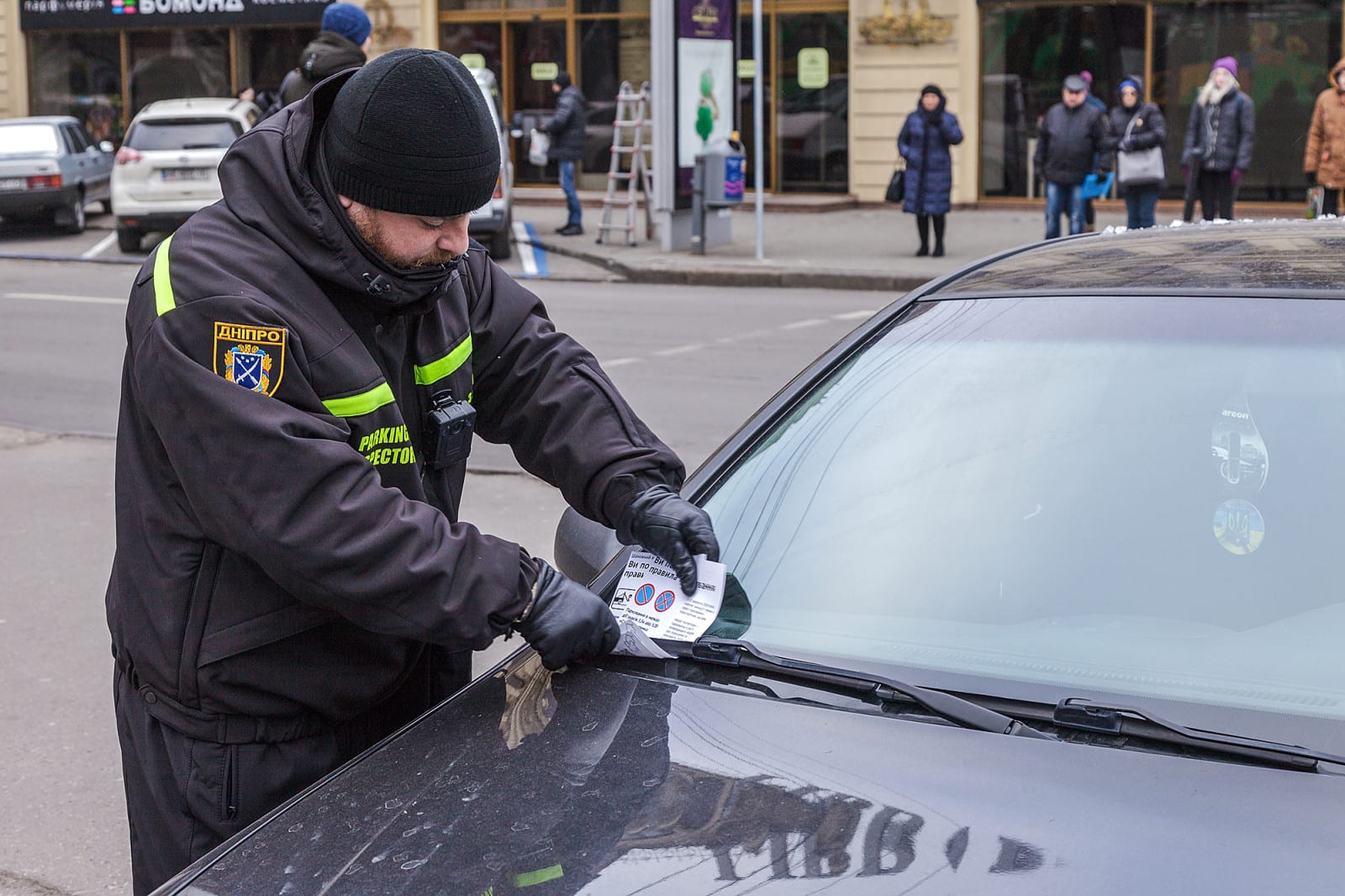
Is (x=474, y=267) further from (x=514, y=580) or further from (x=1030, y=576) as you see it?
(x=1030, y=576)

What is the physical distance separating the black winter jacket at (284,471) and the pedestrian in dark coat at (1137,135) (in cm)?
1257

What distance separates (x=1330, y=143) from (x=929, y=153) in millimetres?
3589

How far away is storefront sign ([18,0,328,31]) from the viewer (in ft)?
78.0

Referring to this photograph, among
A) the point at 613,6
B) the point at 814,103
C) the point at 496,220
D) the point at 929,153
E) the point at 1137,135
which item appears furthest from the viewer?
the point at 613,6

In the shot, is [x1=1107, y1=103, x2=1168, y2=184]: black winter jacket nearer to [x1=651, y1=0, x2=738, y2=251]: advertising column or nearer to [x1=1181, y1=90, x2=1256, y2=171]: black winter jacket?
Result: [x1=1181, y1=90, x2=1256, y2=171]: black winter jacket

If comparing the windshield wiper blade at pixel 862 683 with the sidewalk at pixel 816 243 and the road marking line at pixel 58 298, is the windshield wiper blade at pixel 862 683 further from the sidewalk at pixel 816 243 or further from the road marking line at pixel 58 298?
the road marking line at pixel 58 298

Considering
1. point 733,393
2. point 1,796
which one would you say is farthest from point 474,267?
point 733,393

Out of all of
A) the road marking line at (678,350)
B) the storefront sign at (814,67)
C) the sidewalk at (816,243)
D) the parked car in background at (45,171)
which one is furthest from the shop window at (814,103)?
the road marking line at (678,350)

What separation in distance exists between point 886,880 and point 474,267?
54.0 inches

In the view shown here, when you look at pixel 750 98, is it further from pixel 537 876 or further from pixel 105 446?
pixel 537 876

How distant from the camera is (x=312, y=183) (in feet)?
7.42

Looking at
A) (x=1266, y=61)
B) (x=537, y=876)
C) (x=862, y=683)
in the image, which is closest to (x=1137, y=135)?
(x=1266, y=61)

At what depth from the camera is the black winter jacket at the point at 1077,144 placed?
47.4 ft

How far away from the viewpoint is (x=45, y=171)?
18.9 metres
